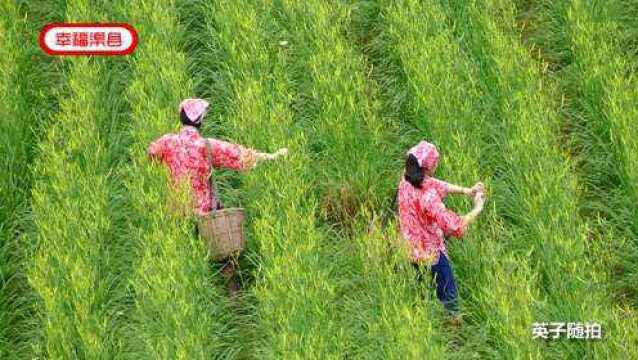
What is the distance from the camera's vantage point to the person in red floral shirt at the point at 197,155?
5.69 m

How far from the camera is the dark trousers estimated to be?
5.35 m

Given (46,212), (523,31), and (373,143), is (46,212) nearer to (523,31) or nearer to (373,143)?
(373,143)

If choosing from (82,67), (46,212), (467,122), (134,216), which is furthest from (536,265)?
(82,67)

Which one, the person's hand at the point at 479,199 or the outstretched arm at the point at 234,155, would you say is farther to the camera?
the outstretched arm at the point at 234,155

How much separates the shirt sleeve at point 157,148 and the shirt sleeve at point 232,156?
0.28m

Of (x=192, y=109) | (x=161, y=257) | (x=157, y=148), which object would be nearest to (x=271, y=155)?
(x=192, y=109)

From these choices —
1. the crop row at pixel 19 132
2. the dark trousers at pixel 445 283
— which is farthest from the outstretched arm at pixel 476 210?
the crop row at pixel 19 132

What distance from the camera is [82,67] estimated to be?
7277 mm

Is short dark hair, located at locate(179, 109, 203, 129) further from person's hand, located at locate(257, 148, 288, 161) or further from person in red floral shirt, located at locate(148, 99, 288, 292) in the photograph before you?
person's hand, located at locate(257, 148, 288, 161)

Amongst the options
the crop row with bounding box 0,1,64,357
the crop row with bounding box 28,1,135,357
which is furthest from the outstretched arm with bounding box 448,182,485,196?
the crop row with bounding box 0,1,64,357

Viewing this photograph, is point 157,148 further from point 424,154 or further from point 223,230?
point 424,154

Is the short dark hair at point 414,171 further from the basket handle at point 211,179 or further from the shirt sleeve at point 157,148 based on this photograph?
the shirt sleeve at point 157,148

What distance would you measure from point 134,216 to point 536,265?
2.51 m

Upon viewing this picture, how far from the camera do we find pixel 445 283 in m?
5.39
